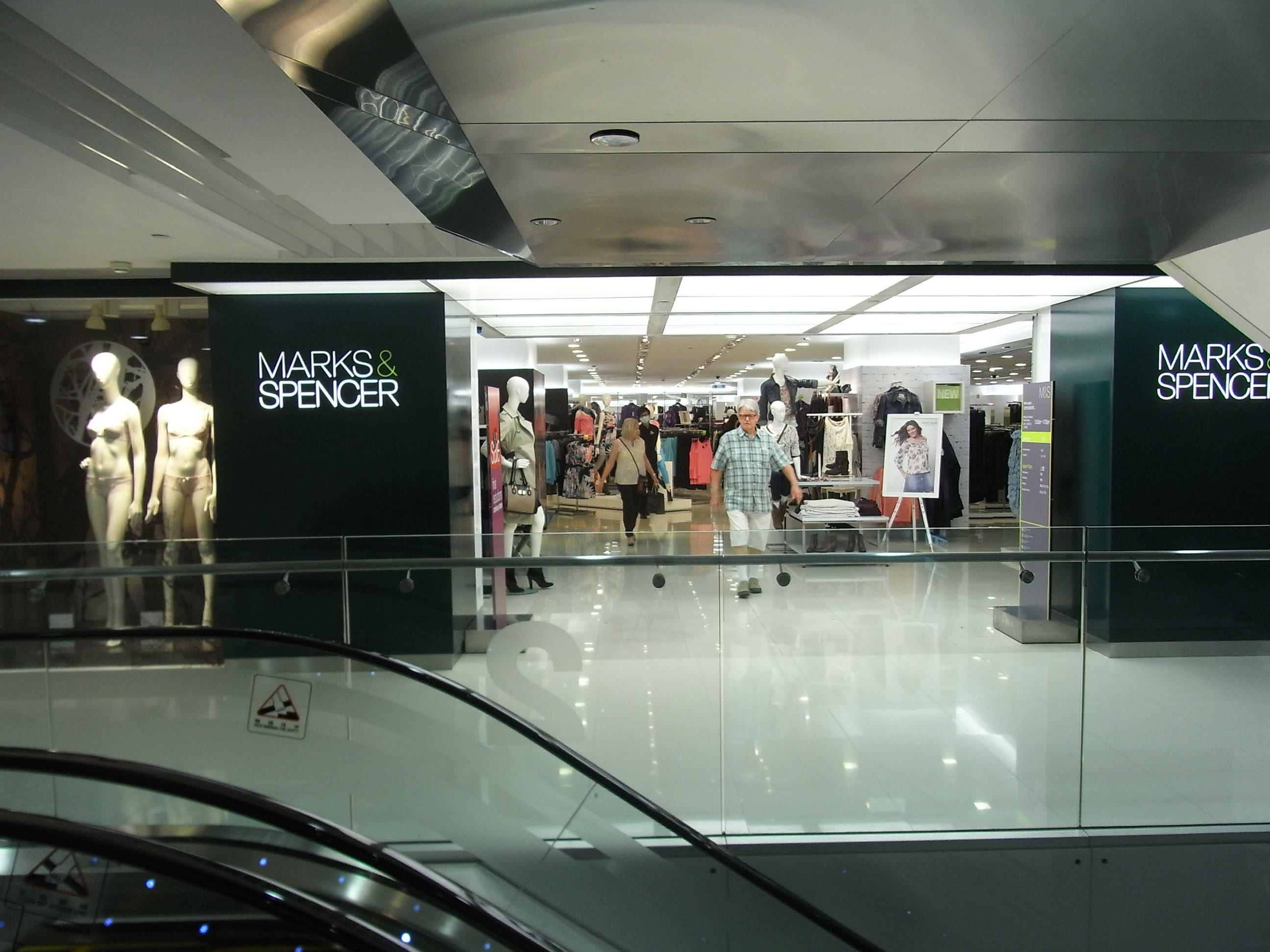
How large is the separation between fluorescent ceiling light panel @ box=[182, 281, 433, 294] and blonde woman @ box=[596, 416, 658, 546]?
4349 mm

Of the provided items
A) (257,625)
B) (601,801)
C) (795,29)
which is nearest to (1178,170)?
(795,29)

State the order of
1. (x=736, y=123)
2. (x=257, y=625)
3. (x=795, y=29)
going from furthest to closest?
(x=257, y=625)
(x=736, y=123)
(x=795, y=29)

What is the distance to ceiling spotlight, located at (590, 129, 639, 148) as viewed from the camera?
217 centimetres

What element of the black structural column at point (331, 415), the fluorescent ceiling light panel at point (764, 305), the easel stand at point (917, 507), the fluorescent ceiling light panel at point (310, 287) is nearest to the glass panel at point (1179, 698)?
the fluorescent ceiling light panel at point (764, 305)

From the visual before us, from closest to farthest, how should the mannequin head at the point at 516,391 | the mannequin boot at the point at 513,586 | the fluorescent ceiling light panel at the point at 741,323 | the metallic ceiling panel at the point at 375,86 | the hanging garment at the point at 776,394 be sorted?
1. the metallic ceiling panel at the point at 375,86
2. the mannequin boot at the point at 513,586
3. the fluorescent ceiling light panel at the point at 741,323
4. the mannequin head at the point at 516,391
5. the hanging garment at the point at 776,394

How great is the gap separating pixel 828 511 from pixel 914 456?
109 cm

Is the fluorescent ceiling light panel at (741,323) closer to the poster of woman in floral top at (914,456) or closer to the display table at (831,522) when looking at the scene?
the poster of woman in floral top at (914,456)

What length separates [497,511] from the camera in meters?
7.77

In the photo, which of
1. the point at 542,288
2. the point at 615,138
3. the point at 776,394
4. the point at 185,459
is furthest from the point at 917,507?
the point at 615,138

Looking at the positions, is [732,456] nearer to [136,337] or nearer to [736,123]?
[136,337]

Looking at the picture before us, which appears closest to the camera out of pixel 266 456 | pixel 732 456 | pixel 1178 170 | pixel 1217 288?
pixel 1178 170

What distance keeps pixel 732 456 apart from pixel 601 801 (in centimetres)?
432

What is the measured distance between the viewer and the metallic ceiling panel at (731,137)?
2.12m

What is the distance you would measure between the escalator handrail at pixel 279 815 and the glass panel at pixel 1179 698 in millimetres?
2850
